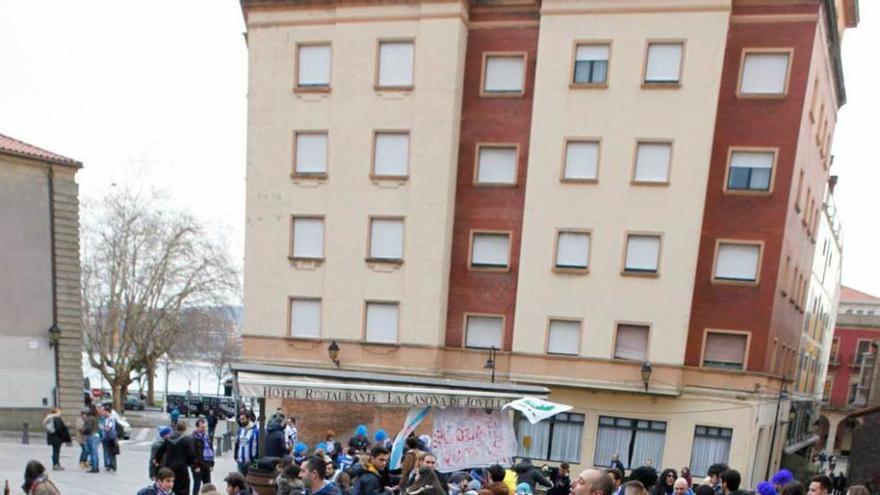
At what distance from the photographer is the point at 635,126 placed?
22.3 m

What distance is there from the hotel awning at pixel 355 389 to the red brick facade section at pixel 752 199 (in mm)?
12620

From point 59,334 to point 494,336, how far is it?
55.4 ft

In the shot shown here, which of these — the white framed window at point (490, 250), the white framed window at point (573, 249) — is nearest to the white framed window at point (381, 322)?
the white framed window at point (490, 250)

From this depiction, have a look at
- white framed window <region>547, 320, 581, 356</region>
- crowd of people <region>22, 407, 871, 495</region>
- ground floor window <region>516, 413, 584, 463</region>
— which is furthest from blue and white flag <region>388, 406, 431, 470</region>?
ground floor window <region>516, 413, 584, 463</region>

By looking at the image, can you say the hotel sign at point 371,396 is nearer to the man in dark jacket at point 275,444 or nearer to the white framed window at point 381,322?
the man in dark jacket at point 275,444

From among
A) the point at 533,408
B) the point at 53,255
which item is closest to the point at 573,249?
the point at 533,408

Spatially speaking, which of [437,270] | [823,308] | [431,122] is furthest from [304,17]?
[823,308]

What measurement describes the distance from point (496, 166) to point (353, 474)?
16.7m

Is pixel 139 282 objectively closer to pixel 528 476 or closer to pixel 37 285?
pixel 37 285

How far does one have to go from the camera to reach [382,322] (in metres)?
24.2

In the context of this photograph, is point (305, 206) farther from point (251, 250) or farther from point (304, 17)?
point (304, 17)

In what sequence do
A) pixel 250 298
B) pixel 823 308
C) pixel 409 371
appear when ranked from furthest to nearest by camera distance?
pixel 823 308, pixel 250 298, pixel 409 371

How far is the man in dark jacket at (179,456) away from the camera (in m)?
10.7

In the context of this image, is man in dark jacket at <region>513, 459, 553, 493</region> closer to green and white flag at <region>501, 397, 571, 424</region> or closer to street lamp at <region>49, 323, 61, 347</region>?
green and white flag at <region>501, 397, 571, 424</region>
